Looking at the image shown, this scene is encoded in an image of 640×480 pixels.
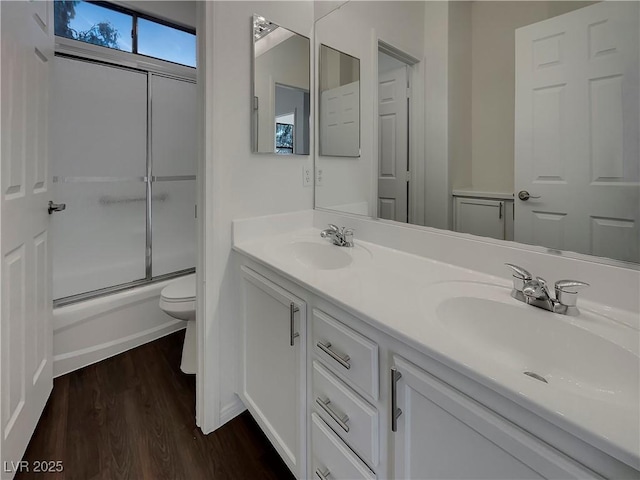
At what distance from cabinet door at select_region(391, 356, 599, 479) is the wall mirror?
121 centimetres

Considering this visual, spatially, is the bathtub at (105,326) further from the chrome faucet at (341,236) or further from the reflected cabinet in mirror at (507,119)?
the reflected cabinet in mirror at (507,119)

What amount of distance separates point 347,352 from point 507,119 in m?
0.85

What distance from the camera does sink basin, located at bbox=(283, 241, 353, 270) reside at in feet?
4.70

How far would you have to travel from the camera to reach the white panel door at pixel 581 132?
32.1 inches

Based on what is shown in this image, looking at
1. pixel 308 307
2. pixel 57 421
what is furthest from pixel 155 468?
pixel 308 307

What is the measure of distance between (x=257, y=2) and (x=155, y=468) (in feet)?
6.51

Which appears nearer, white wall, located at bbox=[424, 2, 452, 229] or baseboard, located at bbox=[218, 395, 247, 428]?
white wall, located at bbox=[424, 2, 452, 229]

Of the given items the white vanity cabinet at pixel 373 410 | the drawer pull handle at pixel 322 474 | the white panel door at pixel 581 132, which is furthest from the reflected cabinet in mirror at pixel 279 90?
the drawer pull handle at pixel 322 474

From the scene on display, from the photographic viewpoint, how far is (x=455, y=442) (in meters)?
0.62

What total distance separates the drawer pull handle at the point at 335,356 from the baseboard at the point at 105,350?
5.80ft

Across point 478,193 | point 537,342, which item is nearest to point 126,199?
point 478,193

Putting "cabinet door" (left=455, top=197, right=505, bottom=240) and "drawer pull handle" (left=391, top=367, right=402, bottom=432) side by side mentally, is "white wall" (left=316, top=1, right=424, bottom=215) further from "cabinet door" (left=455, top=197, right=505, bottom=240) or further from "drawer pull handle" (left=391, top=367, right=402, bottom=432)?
"drawer pull handle" (left=391, top=367, right=402, bottom=432)

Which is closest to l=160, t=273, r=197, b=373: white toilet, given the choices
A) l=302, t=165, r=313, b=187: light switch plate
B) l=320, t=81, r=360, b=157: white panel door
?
l=302, t=165, r=313, b=187: light switch plate

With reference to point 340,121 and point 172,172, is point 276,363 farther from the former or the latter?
point 172,172
